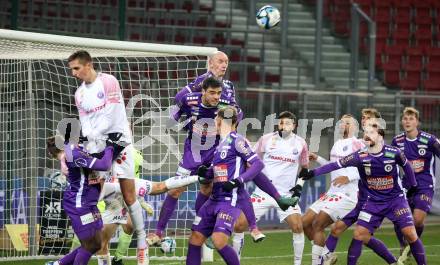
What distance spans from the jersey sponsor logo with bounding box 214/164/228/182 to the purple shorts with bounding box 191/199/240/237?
0.23 meters

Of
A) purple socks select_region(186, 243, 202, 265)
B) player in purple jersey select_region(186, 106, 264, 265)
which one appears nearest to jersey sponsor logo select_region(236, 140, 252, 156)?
player in purple jersey select_region(186, 106, 264, 265)

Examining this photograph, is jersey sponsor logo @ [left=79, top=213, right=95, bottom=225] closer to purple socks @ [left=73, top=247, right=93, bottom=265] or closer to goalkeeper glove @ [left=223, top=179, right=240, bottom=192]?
purple socks @ [left=73, top=247, right=93, bottom=265]

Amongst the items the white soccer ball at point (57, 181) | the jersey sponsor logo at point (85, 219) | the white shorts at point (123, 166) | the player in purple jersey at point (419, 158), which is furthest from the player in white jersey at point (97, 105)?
the player in purple jersey at point (419, 158)

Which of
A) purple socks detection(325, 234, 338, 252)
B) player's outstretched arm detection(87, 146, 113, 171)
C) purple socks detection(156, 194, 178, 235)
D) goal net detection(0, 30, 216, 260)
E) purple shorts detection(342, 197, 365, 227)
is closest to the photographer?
player's outstretched arm detection(87, 146, 113, 171)

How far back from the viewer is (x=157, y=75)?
1568 cm

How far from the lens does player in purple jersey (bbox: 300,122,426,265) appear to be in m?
12.5

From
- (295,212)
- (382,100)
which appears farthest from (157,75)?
(382,100)

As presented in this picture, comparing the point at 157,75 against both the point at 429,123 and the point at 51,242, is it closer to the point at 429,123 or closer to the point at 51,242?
the point at 51,242

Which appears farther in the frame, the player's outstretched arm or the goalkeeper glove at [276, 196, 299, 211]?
the goalkeeper glove at [276, 196, 299, 211]

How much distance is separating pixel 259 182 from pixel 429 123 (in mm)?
9814

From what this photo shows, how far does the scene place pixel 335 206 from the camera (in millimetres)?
13914

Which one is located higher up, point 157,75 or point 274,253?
point 157,75

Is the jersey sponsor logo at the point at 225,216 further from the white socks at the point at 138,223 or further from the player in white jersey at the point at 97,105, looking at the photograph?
the player in white jersey at the point at 97,105

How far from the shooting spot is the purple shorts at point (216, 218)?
35.3 feet
